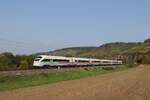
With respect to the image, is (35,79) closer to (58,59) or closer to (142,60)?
(58,59)

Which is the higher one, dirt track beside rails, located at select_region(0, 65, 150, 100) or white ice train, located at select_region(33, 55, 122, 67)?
white ice train, located at select_region(33, 55, 122, 67)

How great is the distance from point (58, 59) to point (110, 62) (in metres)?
44.0

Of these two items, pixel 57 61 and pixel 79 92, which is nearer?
pixel 79 92

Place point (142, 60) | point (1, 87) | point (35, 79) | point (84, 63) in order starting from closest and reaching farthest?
point (1, 87)
point (35, 79)
point (84, 63)
point (142, 60)

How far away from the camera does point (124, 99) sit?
53.5ft

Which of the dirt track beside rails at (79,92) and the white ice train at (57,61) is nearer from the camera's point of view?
the dirt track beside rails at (79,92)

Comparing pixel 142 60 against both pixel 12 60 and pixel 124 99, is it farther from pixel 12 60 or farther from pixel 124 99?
pixel 124 99

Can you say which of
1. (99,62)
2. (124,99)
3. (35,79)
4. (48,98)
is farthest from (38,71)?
(99,62)

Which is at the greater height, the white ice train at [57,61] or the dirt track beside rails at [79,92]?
the white ice train at [57,61]

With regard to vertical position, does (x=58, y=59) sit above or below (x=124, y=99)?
above

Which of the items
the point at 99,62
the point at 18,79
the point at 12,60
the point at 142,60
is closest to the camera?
the point at 18,79

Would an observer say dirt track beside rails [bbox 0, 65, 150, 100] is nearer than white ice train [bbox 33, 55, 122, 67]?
Yes

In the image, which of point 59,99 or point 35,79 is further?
point 35,79

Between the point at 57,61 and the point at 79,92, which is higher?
the point at 57,61
